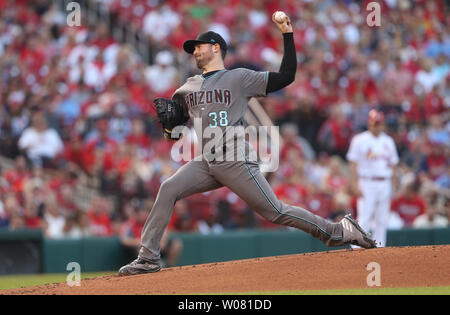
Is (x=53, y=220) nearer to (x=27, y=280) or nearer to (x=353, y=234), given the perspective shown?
(x=27, y=280)

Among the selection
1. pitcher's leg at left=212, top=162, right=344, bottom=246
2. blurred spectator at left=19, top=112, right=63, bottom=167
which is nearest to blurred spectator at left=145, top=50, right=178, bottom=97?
blurred spectator at left=19, top=112, right=63, bottom=167

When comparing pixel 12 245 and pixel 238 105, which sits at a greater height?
pixel 238 105

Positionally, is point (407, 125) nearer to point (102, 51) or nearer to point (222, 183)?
point (102, 51)

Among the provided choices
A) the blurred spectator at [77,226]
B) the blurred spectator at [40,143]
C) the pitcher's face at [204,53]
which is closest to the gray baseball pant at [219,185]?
the pitcher's face at [204,53]

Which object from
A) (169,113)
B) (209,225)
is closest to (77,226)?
(209,225)
